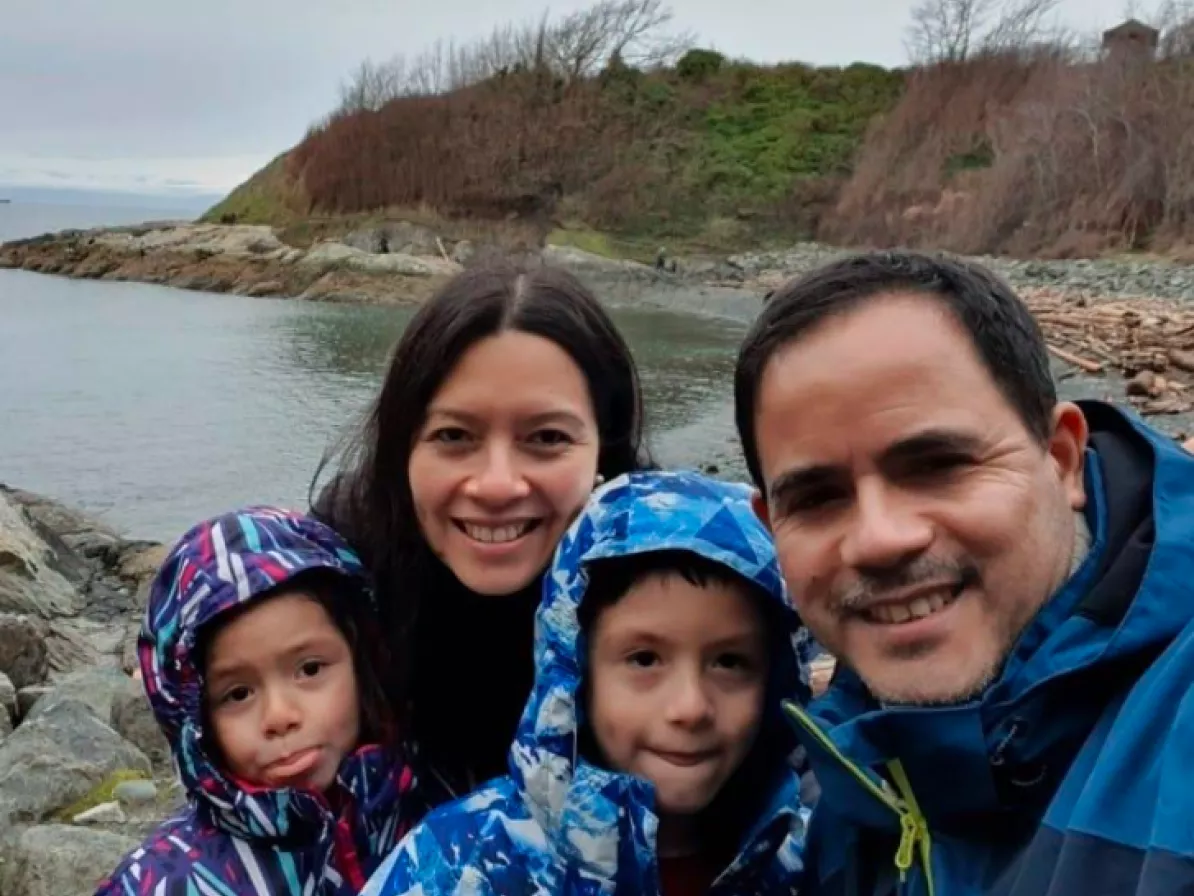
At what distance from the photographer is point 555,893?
1.94 metres

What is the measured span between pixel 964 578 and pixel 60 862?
12.2 feet

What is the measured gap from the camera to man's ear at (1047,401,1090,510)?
1.76 m

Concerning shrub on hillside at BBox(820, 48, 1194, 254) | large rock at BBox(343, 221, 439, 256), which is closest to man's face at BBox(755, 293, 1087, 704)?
shrub on hillside at BBox(820, 48, 1194, 254)

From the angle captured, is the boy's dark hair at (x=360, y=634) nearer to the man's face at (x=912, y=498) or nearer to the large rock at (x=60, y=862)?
the man's face at (x=912, y=498)

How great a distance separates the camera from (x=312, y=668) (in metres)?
2.48

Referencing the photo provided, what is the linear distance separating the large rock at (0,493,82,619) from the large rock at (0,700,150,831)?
4872mm

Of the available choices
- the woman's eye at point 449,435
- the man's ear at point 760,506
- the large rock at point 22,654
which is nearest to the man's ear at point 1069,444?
the man's ear at point 760,506

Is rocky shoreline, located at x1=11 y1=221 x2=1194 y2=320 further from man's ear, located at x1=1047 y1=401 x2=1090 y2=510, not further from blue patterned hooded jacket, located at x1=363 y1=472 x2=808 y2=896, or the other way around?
man's ear, located at x1=1047 y1=401 x2=1090 y2=510

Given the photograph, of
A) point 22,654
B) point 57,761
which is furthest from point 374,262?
point 57,761

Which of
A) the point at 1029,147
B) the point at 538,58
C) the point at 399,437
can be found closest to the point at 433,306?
the point at 399,437

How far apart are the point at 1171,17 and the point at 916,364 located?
50.4 m

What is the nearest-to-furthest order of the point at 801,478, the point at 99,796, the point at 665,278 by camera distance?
the point at 801,478
the point at 99,796
the point at 665,278

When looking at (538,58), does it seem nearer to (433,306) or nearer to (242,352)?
(242,352)

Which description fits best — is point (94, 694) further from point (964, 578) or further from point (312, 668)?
point (964, 578)
